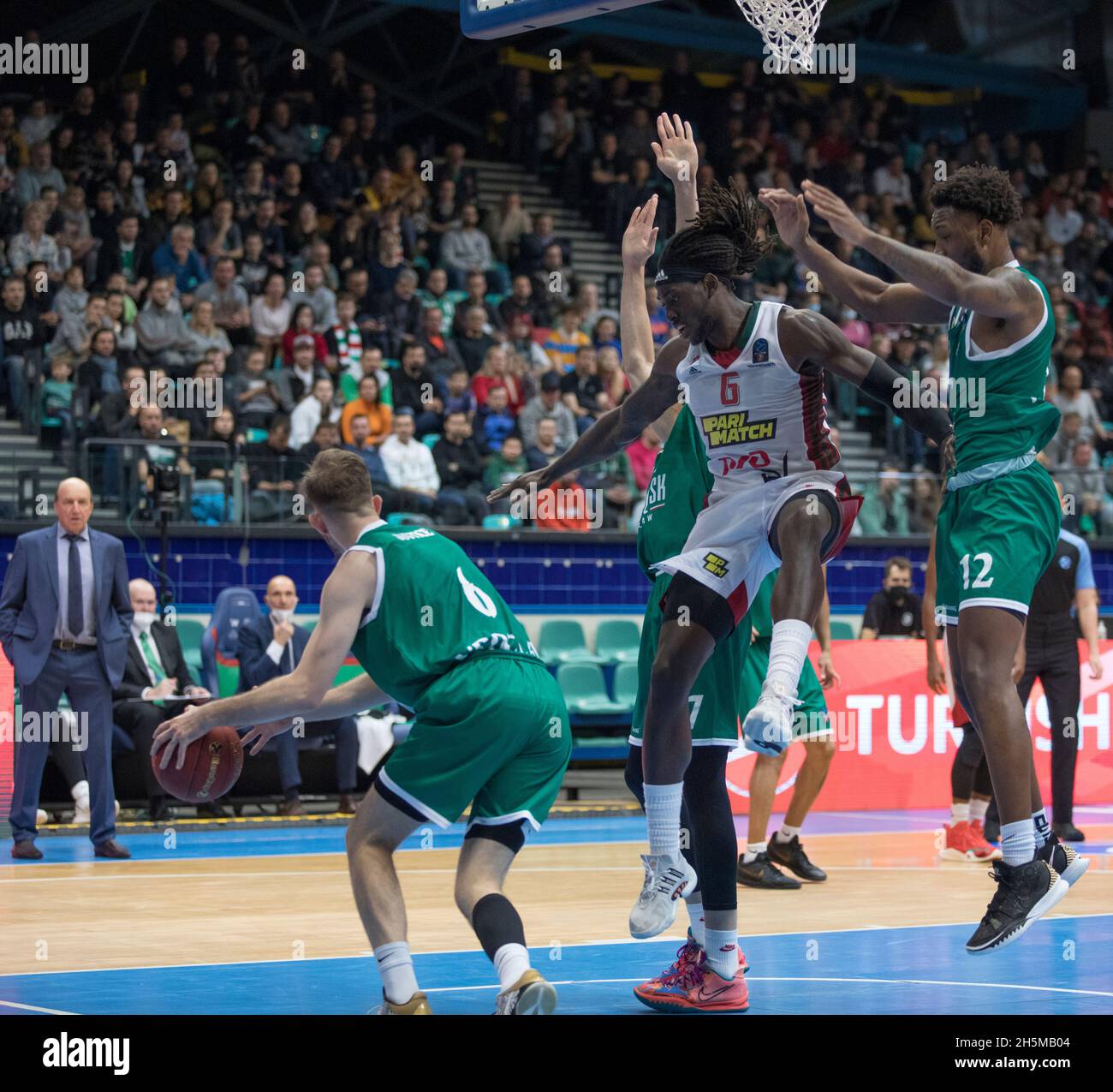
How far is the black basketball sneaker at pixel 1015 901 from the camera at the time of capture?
5.91 m

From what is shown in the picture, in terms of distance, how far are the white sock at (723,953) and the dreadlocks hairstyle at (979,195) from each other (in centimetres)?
271

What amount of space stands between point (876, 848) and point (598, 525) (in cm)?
664

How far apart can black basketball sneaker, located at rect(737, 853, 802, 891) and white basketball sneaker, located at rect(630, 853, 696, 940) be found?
12.7ft

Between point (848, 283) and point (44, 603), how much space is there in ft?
24.2

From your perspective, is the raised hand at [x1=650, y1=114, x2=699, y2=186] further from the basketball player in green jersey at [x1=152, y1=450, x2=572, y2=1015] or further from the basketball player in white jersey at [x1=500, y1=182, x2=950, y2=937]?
the basketball player in green jersey at [x1=152, y1=450, x2=572, y2=1015]

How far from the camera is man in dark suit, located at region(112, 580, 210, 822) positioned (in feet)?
44.0

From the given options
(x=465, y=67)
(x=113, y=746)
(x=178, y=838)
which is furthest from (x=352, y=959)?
(x=465, y=67)

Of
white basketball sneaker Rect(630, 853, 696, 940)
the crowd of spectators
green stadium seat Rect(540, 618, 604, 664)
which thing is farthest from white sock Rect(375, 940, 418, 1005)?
green stadium seat Rect(540, 618, 604, 664)

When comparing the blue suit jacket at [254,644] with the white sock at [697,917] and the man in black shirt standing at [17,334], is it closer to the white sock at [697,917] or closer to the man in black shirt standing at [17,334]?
the man in black shirt standing at [17,334]

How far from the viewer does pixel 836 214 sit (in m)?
5.81

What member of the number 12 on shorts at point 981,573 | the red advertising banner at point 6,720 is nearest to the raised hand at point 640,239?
the number 12 on shorts at point 981,573
